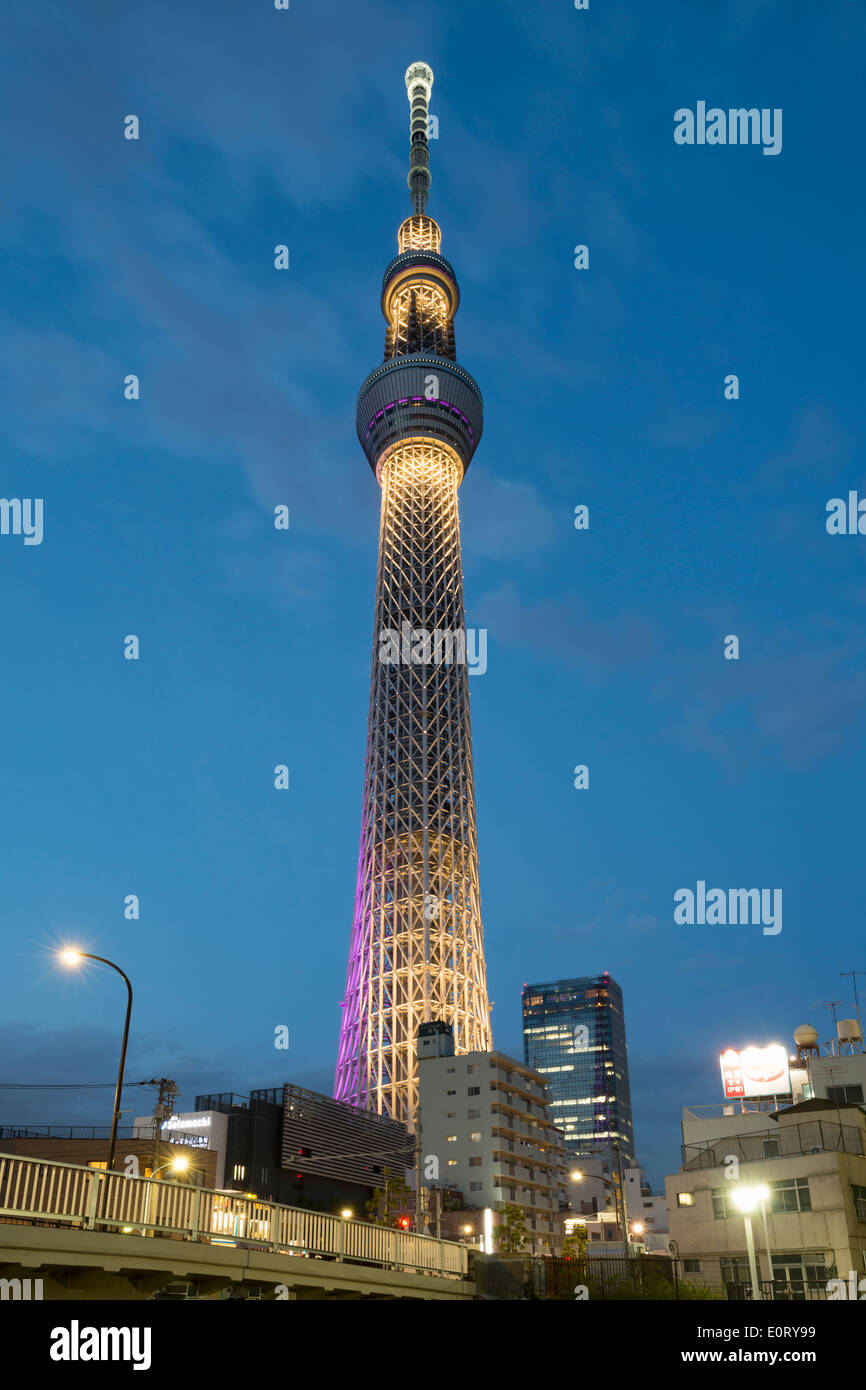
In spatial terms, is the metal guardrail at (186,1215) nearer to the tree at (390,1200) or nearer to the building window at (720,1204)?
the building window at (720,1204)

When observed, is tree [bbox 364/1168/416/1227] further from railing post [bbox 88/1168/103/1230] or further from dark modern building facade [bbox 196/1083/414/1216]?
railing post [bbox 88/1168/103/1230]

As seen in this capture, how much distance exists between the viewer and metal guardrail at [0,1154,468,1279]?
13.2 meters

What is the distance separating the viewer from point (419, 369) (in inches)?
4638

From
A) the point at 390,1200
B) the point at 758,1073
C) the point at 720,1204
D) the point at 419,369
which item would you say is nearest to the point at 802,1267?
the point at 720,1204

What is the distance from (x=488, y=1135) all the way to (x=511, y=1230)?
449 inches

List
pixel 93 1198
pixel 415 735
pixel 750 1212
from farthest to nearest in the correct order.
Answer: pixel 415 735
pixel 750 1212
pixel 93 1198

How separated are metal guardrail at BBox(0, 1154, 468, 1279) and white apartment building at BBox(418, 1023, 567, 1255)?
176ft

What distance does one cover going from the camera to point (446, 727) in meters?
109

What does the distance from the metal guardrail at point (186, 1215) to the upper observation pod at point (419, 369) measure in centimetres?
10544

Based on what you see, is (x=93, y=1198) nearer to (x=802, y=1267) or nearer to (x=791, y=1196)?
(x=802, y=1267)

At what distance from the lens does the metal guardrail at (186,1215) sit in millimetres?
13203
